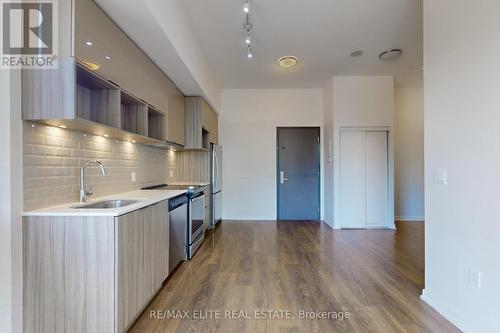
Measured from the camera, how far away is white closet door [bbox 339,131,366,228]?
16.7ft

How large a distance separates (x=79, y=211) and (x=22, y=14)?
1.29 m

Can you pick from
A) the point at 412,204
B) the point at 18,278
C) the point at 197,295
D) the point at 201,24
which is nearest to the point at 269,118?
the point at 201,24

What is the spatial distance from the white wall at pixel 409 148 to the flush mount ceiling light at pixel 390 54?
5.76 feet

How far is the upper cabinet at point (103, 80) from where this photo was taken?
1594mm

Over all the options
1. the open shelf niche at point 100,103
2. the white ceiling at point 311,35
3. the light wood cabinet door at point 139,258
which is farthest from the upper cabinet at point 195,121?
the open shelf niche at point 100,103

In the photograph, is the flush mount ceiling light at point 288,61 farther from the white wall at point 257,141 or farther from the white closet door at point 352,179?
the white closet door at point 352,179

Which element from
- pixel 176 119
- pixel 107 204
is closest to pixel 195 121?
pixel 176 119

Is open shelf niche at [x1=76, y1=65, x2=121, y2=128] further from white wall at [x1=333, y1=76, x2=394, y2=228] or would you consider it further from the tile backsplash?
white wall at [x1=333, y1=76, x2=394, y2=228]

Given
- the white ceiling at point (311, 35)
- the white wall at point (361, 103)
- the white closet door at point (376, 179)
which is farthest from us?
the white closet door at point (376, 179)

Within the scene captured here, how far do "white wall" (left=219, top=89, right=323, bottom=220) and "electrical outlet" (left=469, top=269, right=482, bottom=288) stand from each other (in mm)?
4069

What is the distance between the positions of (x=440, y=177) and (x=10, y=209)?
3.11 meters

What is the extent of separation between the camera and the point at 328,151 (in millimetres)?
5391

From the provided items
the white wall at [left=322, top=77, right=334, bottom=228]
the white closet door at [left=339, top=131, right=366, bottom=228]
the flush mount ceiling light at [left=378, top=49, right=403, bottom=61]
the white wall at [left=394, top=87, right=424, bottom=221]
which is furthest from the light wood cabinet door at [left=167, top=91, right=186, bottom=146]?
the white wall at [left=394, top=87, right=424, bottom=221]

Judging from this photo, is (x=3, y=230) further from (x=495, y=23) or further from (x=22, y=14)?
(x=495, y=23)
